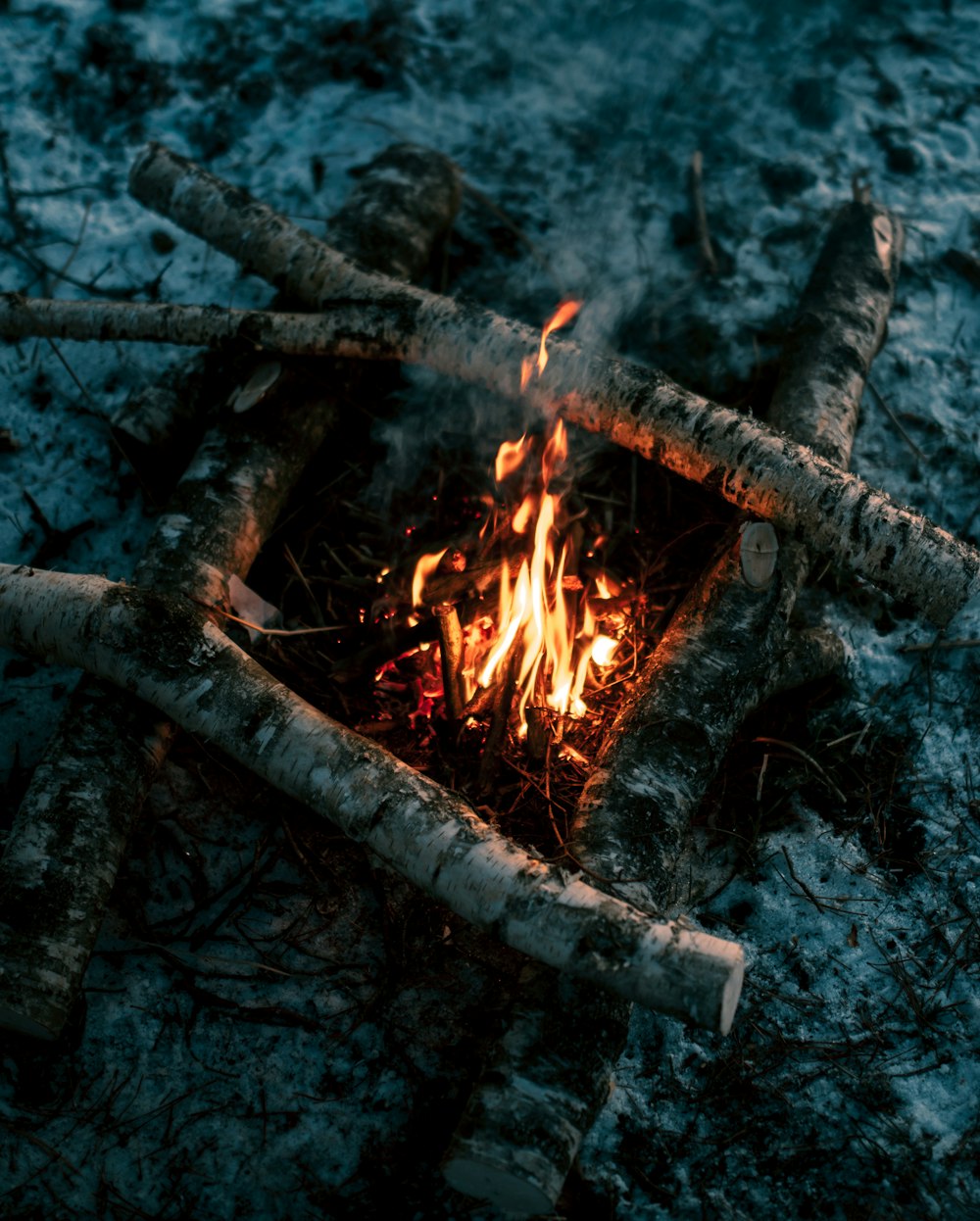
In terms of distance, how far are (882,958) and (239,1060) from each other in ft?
7.13

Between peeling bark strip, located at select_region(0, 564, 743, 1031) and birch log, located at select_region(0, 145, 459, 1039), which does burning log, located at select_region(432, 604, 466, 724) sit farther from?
birch log, located at select_region(0, 145, 459, 1039)

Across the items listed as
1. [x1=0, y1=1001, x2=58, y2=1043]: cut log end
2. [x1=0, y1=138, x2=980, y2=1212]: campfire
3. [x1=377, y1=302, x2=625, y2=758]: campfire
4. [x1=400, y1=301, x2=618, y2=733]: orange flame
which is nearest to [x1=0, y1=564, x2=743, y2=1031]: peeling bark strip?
[x1=0, y1=138, x2=980, y2=1212]: campfire

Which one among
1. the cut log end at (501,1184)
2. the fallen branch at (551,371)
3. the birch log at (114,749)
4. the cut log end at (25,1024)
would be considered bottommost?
the cut log end at (25,1024)

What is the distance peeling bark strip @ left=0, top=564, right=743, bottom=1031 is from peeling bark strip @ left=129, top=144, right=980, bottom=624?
1.47 m

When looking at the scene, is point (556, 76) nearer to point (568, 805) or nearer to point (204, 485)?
point (204, 485)

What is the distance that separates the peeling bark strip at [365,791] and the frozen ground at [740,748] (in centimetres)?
52

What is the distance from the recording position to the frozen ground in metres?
2.76

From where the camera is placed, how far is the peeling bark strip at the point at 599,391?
326 centimetres

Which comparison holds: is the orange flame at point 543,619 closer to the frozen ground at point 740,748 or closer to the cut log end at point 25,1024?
the frozen ground at point 740,748

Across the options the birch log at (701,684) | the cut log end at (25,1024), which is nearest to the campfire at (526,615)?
the birch log at (701,684)

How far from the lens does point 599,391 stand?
366cm

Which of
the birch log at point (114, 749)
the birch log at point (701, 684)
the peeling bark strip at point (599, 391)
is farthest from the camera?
the peeling bark strip at point (599, 391)

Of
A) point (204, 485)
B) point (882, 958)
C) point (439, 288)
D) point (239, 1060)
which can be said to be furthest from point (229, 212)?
point (882, 958)

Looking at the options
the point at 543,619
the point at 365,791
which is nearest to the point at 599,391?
the point at 543,619
